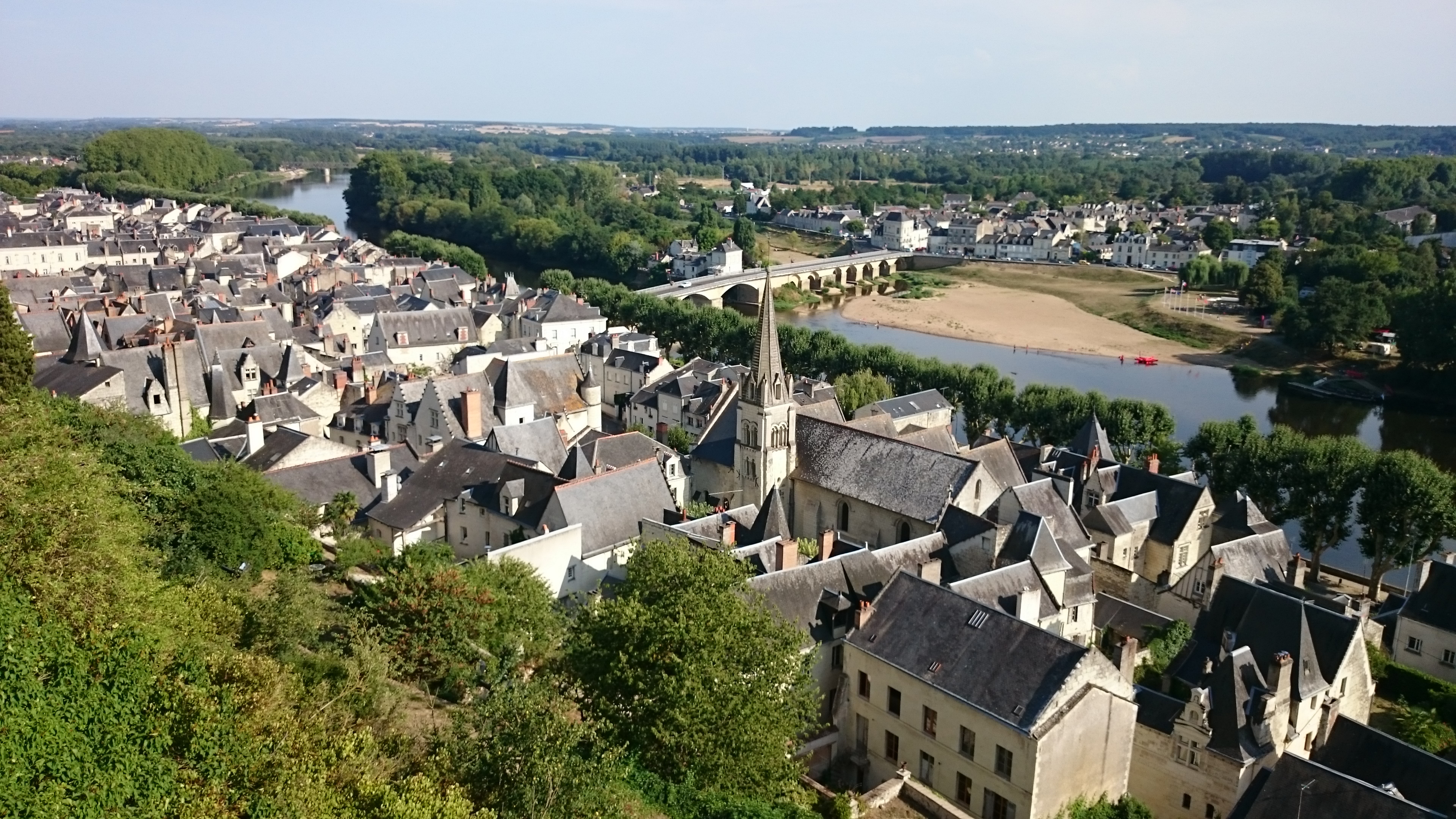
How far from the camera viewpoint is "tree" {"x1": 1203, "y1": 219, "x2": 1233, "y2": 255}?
451 ft

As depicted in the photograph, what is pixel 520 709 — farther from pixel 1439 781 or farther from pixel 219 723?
pixel 1439 781

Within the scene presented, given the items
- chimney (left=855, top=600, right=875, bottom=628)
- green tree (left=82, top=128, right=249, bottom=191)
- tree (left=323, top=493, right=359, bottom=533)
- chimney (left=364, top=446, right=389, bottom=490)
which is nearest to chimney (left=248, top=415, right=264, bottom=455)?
chimney (left=364, top=446, right=389, bottom=490)

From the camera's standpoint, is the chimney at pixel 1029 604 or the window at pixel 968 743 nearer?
the window at pixel 968 743

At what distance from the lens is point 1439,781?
890 inches

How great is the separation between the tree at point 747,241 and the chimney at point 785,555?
4116 inches

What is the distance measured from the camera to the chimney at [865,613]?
88.7ft

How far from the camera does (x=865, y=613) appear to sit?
27.1 meters

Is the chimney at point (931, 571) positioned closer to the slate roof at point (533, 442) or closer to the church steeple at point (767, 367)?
the church steeple at point (767, 367)

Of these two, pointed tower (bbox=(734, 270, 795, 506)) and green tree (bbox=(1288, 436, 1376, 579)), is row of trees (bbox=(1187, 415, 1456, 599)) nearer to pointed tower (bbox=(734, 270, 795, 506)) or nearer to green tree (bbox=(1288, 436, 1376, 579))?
green tree (bbox=(1288, 436, 1376, 579))

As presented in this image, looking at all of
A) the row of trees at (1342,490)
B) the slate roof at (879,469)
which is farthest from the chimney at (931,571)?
the row of trees at (1342,490)

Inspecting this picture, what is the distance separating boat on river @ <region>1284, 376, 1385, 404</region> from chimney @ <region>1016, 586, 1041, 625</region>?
60559mm

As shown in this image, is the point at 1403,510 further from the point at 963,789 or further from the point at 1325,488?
the point at 963,789

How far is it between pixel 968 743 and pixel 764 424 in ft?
55.0

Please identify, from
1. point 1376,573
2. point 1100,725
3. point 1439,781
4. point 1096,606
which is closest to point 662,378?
point 1096,606
